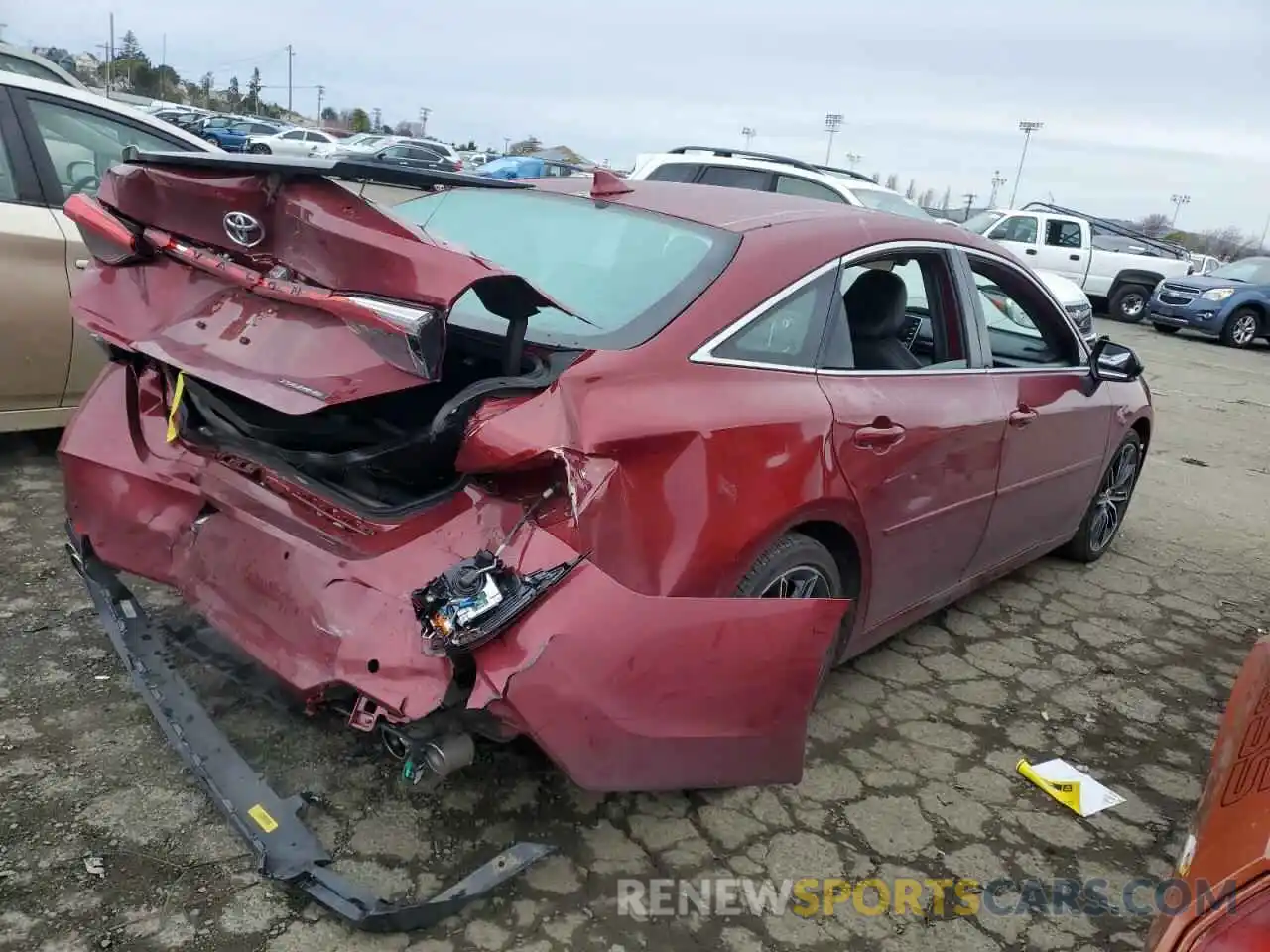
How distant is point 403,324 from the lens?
202cm

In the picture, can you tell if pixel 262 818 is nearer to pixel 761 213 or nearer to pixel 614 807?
pixel 614 807

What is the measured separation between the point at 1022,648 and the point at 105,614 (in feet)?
10.6

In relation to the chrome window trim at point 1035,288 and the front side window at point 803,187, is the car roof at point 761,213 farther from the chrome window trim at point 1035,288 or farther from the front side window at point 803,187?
the front side window at point 803,187

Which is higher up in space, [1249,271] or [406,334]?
[406,334]

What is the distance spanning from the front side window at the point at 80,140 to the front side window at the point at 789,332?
10.1ft

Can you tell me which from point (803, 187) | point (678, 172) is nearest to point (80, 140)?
point (678, 172)

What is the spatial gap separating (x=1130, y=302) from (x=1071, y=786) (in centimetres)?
1779

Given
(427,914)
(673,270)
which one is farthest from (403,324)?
(427,914)

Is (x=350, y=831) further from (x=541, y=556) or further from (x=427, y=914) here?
(x=541, y=556)

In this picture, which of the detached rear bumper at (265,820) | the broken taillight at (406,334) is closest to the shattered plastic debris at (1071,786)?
the detached rear bumper at (265,820)

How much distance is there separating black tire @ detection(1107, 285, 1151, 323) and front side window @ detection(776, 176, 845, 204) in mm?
11780

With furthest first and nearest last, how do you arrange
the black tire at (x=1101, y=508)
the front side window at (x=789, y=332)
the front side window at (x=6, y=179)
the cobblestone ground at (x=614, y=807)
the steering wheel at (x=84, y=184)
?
1. the black tire at (x=1101, y=508)
2. the steering wheel at (x=84, y=184)
3. the front side window at (x=6, y=179)
4. the front side window at (x=789, y=332)
5. the cobblestone ground at (x=614, y=807)

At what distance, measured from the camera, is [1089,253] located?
1780 centimetres

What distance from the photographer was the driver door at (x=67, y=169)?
4172mm
